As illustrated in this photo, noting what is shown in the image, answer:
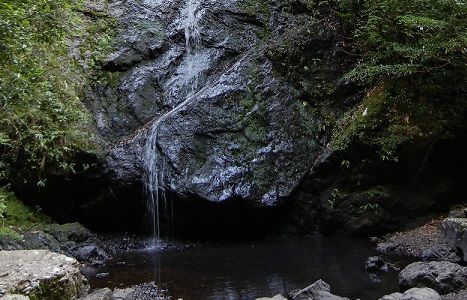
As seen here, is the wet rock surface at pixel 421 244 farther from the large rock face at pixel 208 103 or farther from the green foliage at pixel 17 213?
the green foliage at pixel 17 213

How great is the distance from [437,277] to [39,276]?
5411 millimetres

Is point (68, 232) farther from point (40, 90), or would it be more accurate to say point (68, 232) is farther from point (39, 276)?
point (39, 276)

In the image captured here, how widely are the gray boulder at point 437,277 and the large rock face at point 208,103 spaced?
426 cm

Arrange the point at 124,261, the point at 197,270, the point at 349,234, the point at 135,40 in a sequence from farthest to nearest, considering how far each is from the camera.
Answer: the point at 135,40 < the point at 349,234 < the point at 124,261 < the point at 197,270

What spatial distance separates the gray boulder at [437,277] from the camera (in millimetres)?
6312

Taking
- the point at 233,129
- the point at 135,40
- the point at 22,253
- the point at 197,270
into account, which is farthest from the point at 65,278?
the point at 135,40

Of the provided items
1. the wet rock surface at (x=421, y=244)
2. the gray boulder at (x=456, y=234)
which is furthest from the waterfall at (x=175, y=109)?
the gray boulder at (x=456, y=234)

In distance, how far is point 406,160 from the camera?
10391 millimetres

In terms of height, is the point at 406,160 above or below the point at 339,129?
below

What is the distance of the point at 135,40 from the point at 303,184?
22.3 ft

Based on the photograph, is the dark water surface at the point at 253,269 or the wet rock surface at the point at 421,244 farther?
the wet rock surface at the point at 421,244

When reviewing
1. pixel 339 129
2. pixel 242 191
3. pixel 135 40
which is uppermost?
pixel 135 40

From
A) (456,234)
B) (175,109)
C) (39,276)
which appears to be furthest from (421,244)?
(39,276)

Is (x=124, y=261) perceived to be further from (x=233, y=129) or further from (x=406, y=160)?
(x=406, y=160)
